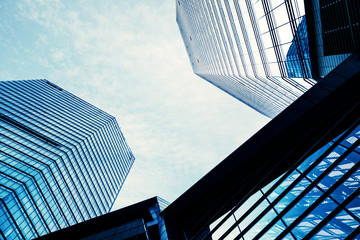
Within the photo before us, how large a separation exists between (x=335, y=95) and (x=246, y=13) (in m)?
19.1

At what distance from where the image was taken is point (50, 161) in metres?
61.4

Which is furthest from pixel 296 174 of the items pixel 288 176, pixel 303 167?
pixel 303 167

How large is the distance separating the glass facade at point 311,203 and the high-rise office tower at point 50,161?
55.4 metres

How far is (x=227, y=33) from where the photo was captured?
34.2 metres

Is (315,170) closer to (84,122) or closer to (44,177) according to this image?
(44,177)

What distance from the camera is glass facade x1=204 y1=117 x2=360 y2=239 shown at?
713cm

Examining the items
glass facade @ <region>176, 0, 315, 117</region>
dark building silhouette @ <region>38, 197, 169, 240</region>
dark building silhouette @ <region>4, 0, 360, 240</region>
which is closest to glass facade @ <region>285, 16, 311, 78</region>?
glass facade @ <region>176, 0, 315, 117</region>

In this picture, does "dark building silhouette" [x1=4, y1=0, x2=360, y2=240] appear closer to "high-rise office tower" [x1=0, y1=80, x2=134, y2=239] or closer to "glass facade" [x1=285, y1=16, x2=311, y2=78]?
"glass facade" [x1=285, y1=16, x2=311, y2=78]

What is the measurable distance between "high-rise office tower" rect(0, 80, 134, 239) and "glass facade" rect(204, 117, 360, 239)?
5539cm

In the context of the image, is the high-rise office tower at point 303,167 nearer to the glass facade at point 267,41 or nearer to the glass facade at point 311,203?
the glass facade at point 311,203

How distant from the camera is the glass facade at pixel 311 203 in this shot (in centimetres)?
713

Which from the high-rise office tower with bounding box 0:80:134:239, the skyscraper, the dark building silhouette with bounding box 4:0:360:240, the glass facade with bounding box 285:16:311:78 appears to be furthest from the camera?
the high-rise office tower with bounding box 0:80:134:239

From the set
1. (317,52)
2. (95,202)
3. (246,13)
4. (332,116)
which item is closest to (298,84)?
(317,52)

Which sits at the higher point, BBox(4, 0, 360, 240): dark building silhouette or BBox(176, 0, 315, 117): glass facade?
BBox(176, 0, 315, 117): glass facade
